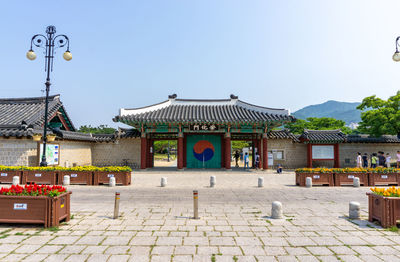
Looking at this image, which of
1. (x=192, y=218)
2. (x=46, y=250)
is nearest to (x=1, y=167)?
(x=46, y=250)

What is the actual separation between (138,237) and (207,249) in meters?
1.84

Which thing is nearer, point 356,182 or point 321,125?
point 356,182

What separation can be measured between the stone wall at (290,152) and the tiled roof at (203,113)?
337 cm

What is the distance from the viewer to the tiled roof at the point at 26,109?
1823 centimetres

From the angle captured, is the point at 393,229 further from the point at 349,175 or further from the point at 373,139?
the point at 373,139

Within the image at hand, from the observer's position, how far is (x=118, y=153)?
24625mm

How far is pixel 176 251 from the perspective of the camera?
516 cm

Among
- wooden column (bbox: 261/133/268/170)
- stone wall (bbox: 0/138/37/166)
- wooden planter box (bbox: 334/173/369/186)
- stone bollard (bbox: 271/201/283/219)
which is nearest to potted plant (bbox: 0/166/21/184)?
stone wall (bbox: 0/138/37/166)

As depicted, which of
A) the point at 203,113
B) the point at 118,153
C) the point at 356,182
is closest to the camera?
the point at 356,182

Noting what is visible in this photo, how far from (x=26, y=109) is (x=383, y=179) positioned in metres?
27.4

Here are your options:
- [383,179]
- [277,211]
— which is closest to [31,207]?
[277,211]

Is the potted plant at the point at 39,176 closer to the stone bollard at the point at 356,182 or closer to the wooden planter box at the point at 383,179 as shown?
the stone bollard at the point at 356,182

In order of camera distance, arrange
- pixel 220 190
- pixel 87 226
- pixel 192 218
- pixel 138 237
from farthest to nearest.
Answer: pixel 220 190 < pixel 192 218 < pixel 87 226 < pixel 138 237

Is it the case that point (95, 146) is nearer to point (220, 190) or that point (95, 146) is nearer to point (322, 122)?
point (220, 190)
